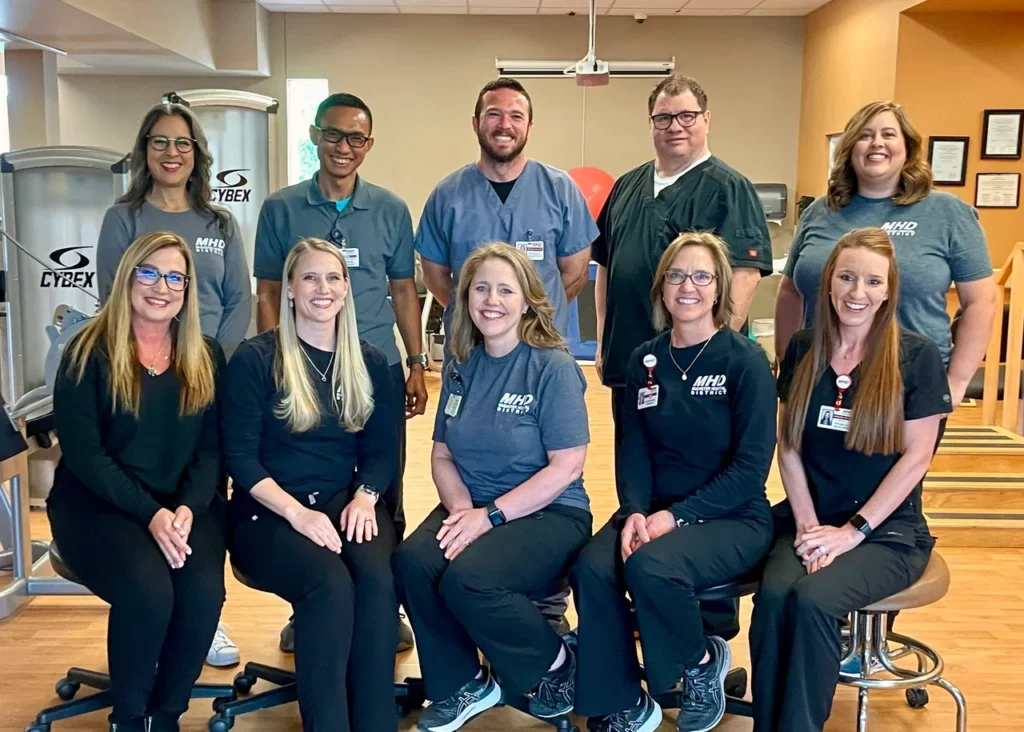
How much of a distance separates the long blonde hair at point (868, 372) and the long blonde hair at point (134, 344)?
4.80ft

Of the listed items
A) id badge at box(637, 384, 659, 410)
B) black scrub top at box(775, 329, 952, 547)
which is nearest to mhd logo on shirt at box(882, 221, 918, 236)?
black scrub top at box(775, 329, 952, 547)

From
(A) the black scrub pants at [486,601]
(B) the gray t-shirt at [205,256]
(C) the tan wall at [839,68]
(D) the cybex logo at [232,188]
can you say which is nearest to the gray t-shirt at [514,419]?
(A) the black scrub pants at [486,601]

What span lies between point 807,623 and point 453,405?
3.30ft

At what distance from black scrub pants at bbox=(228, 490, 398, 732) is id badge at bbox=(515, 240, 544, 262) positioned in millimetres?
972

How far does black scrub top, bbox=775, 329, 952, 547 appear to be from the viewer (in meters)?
2.20

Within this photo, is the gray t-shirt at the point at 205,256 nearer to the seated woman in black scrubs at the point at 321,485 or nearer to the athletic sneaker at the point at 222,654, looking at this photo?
the seated woman in black scrubs at the point at 321,485

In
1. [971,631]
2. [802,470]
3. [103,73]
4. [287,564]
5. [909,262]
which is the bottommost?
[971,631]

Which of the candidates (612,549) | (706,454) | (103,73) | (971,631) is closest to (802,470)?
(706,454)

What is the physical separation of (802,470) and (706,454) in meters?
0.25

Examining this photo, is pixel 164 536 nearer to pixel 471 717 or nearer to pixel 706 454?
pixel 471 717

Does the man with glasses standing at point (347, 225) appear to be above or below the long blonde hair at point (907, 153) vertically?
below

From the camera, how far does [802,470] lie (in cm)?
232

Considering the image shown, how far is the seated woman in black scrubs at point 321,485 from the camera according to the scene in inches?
82.0

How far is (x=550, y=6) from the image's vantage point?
26.4 ft
